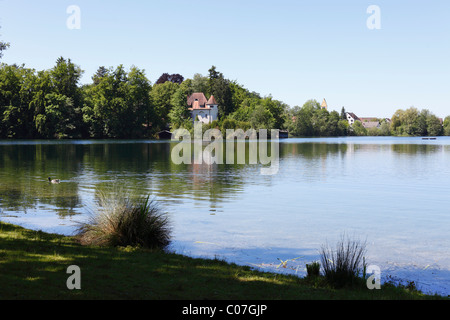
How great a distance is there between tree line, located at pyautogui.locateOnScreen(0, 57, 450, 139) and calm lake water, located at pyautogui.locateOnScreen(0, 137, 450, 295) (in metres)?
77.4

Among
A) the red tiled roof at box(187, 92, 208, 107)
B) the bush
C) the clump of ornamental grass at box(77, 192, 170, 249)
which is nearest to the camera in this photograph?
the bush

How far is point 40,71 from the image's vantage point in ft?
363

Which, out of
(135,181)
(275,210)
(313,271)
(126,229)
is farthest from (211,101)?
(313,271)

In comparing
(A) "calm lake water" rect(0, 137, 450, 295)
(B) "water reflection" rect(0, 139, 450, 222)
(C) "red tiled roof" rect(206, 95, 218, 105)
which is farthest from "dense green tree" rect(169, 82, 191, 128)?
(A) "calm lake water" rect(0, 137, 450, 295)

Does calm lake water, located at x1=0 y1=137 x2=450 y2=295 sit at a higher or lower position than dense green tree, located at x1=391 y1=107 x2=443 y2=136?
lower

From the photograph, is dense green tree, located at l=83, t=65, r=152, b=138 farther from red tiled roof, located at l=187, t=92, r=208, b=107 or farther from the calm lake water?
the calm lake water

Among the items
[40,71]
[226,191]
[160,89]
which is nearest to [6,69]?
[40,71]

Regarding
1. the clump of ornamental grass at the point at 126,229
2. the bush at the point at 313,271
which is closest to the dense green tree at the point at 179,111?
the clump of ornamental grass at the point at 126,229

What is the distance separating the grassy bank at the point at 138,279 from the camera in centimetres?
658

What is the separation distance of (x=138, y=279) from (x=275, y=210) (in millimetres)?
11775

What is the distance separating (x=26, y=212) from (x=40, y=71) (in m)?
106

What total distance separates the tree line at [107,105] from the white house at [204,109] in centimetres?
313

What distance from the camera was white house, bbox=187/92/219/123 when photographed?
132 meters
